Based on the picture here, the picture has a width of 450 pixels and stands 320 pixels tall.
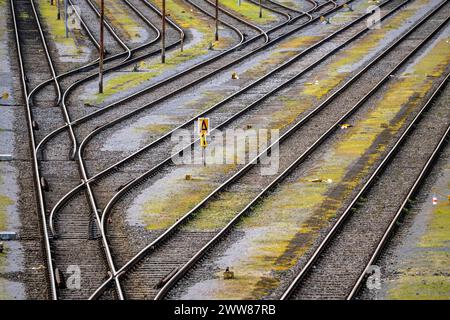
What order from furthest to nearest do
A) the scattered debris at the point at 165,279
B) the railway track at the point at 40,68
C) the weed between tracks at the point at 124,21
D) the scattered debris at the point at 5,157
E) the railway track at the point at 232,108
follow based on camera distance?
the weed between tracks at the point at 124,21
the scattered debris at the point at 5,157
the railway track at the point at 232,108
the railway track at the point at 40,68
the scattered debris at the point at 165,279

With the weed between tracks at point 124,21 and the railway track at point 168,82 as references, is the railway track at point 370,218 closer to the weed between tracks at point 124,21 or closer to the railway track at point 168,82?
the railway track at point 168,82

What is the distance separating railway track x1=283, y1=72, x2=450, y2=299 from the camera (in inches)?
883

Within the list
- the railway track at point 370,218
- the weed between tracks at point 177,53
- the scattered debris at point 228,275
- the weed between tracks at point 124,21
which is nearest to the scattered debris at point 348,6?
the weed between tracks at point 177,53

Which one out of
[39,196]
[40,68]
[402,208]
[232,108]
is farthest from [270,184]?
[40,68]

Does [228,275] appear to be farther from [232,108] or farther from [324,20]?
[324,20]

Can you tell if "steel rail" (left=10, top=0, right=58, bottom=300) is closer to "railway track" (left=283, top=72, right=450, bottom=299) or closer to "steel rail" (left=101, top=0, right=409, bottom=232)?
"steel rail" (left=101, top=0, right=409, bottom=232)

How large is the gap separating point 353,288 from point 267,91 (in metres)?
24.0

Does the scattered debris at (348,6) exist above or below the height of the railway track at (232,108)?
below

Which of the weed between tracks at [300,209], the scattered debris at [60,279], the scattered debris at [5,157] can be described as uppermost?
the scattered debris at [60,279]

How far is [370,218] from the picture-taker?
89.3 feet

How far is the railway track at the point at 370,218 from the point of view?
22.4m

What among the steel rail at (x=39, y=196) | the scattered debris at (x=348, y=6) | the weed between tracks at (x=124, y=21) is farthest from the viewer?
the scattered debris at (x=348, y=6)

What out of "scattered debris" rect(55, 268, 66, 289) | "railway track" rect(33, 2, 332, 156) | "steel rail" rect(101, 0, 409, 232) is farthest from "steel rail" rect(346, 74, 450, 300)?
"railway track" rect(33, 2, 332, 156)

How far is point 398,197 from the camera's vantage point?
95.5ft
